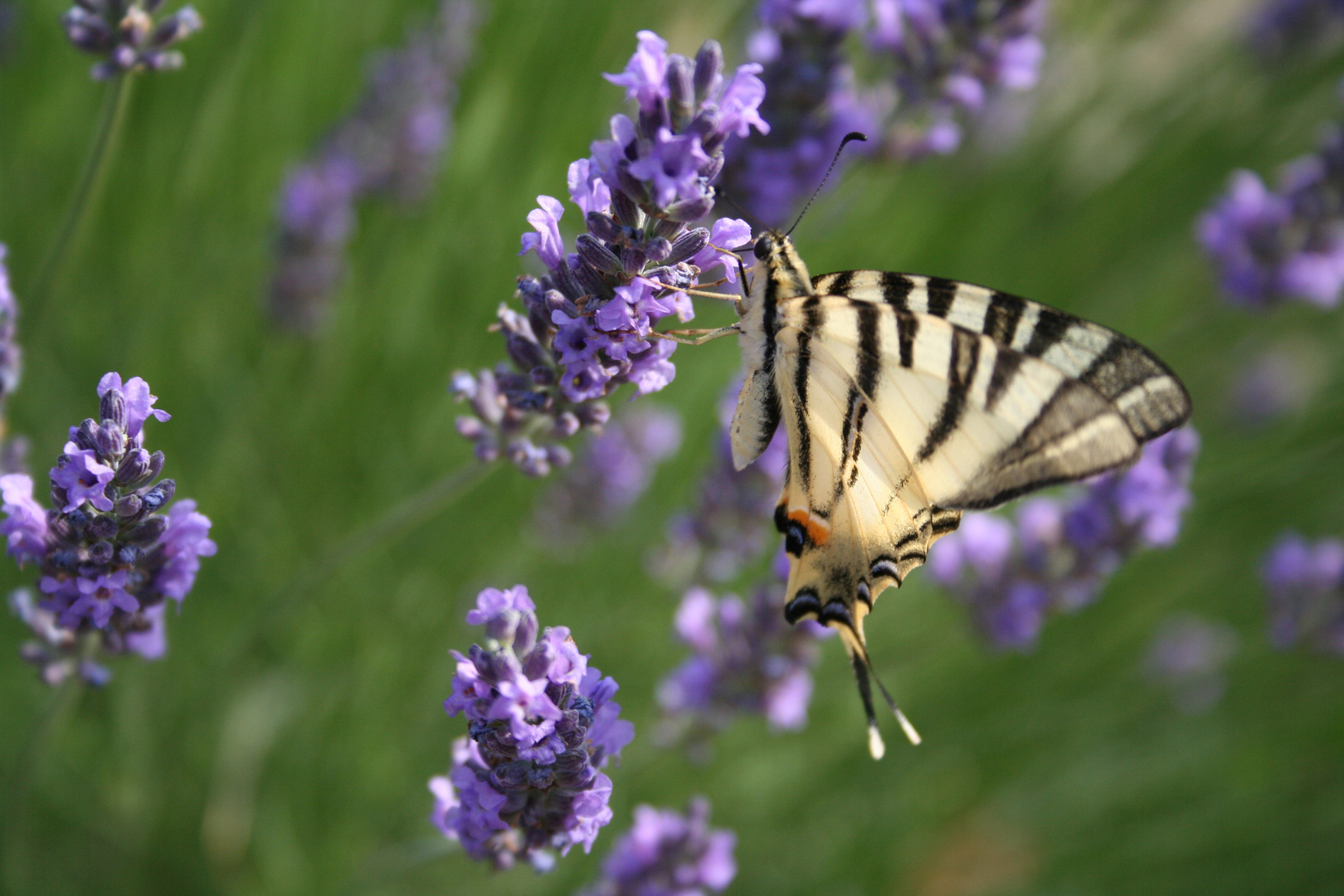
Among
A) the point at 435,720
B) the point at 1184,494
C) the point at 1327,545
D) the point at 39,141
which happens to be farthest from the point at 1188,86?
the point at 39,141

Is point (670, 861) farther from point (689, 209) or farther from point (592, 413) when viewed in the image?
point (689, 209)

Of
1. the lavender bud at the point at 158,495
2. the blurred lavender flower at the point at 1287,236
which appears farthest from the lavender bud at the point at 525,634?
the blurred lavender flower at the point at 1287,236

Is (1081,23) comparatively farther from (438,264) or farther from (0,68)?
(0,68)

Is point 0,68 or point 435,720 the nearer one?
point 0,68

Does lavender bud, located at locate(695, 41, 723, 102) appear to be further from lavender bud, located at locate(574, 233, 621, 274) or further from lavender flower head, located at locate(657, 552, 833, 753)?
lavender flower head, located at locate(657, 552, 833, 753)

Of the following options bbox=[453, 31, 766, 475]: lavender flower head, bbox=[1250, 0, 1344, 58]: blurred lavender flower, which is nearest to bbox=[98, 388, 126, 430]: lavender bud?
bbox=[453, 31, 766, 475]: lavender flower head

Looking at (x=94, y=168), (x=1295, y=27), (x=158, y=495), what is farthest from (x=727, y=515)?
(x=1295, y=27)

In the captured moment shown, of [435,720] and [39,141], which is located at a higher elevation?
[39,141]

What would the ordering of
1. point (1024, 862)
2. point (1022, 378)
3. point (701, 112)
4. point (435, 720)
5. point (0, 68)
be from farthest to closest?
point (1024, 862), point (435, 720), point (0, 68), point (1022, 378), point (701, 112)

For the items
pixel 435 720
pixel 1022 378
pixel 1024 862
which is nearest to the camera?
pixel 1022 378
